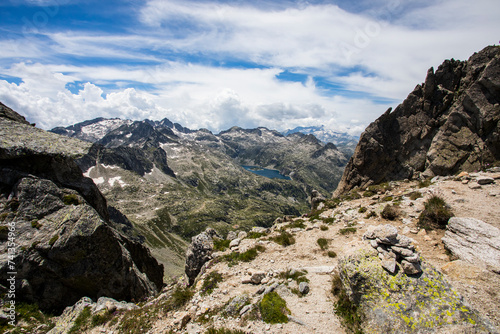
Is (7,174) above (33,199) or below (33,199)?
above

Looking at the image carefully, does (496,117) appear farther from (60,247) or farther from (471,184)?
(60,247)

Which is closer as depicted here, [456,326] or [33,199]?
[456,326]

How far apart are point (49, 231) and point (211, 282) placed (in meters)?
15.1

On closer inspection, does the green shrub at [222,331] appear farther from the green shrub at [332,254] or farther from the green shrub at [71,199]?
the green shrub at [71,199]

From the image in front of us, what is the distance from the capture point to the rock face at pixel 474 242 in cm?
1080

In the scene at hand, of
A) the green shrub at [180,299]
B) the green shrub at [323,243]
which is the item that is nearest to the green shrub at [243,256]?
the green shrub at [180,299]

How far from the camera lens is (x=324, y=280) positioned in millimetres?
12875

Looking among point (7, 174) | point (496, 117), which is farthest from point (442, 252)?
point (496, 117)

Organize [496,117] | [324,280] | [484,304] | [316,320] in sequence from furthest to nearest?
[496,117] → [324,280] → [316,320] → [484,304]

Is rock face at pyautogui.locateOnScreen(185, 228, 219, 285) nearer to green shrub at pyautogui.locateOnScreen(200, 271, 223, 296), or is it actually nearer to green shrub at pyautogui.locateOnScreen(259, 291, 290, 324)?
green shrub at pyautogui.locateOnScreen(200, 271, 223, 296)

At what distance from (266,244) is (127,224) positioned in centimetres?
22116

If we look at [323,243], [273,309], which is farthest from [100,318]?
[323,243]

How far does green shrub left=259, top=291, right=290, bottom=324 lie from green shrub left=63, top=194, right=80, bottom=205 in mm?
20471

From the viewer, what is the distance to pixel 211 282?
15125 mm
